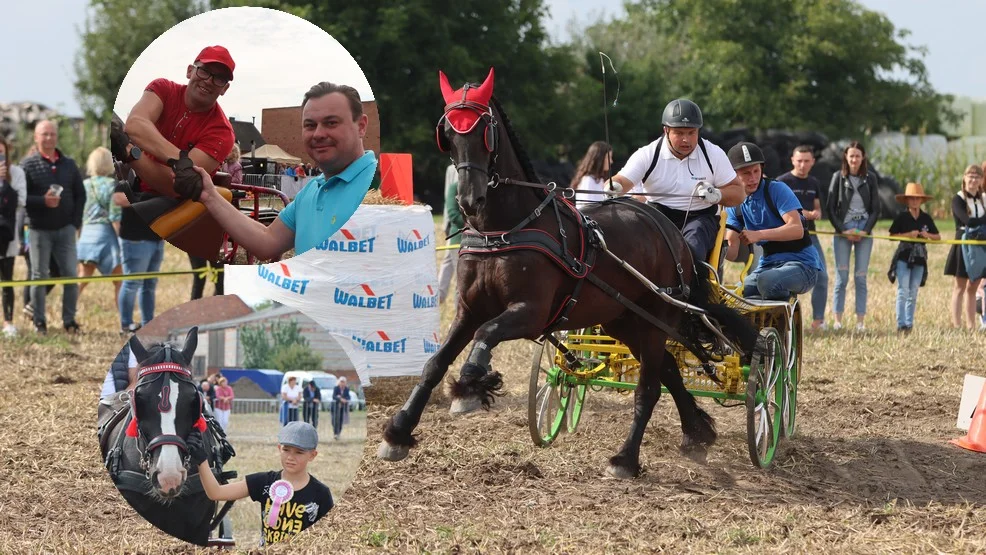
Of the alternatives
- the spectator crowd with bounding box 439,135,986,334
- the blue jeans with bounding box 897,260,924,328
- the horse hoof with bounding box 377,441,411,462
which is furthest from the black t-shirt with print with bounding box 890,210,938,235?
the horse hoof with bounding box 377,441,411,462

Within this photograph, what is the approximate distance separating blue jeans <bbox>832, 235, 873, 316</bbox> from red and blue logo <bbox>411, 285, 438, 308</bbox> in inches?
208

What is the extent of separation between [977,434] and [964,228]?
5.17 meters

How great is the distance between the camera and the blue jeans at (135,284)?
10531 mm

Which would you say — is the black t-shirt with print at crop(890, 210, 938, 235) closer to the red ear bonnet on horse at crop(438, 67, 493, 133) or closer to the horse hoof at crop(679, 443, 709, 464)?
the horse hoof at crop(679, 443, 709, 464)

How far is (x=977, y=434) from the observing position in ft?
22.3

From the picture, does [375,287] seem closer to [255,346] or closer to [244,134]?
[255,346]

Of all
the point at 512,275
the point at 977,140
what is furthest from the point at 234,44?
the point at 977,140

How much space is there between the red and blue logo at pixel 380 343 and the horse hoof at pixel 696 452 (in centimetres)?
204

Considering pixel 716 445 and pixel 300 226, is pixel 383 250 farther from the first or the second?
pixel 300 226

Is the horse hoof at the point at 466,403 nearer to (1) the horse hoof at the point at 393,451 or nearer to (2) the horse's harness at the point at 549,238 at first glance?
(1) the horse hoof at the point at 393,451

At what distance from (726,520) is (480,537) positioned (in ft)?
3.72

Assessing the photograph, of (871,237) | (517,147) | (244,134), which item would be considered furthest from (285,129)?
(871,237)

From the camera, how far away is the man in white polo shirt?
6.41 meters

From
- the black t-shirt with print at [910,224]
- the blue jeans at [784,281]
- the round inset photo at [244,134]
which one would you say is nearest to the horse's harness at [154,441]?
the round inset photo at [244,134]
